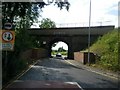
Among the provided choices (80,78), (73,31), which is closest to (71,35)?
(73,31)

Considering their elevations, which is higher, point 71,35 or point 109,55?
point 71,35

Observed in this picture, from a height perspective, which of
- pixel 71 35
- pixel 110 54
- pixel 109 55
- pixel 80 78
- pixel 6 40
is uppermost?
pixel 71 35

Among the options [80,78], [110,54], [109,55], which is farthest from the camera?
[110,54]

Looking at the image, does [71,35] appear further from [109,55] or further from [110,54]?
[109,55]

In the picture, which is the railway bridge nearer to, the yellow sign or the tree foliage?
the tree foliage

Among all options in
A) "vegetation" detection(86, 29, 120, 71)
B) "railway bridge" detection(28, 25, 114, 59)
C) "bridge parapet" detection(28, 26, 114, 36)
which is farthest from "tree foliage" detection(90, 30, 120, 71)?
"railway bridge" detection(28, 25, 114, 59)

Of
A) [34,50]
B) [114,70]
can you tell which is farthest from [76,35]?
[114,70]

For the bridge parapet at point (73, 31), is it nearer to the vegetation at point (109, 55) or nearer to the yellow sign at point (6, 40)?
the vegetation at point (109, 55)

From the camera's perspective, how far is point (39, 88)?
1753cm

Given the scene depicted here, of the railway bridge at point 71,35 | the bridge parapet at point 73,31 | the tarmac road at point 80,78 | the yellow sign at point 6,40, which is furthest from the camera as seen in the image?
the railway bridge at point 71,35

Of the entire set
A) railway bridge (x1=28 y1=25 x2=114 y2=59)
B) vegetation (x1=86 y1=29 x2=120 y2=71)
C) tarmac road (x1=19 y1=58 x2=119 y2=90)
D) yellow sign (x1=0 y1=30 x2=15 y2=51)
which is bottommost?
tarmac road (x1=19 y1=58 x2=119 y2=90)

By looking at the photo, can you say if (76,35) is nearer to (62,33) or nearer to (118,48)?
(62,33)

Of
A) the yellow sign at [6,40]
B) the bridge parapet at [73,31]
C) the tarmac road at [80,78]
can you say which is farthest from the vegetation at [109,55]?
the bridge parapet at [73,31]

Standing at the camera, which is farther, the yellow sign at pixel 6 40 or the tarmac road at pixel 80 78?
the tarmac road at pixel 80 78
